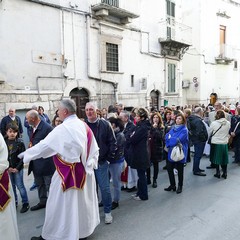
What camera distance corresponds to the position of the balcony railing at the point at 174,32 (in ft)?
50.9

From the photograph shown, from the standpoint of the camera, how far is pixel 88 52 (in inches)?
460

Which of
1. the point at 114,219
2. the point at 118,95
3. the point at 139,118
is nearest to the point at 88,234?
the point at 114,219

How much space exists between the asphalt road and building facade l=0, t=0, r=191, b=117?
537 centimetres

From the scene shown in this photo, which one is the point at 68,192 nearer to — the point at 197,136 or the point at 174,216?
the point at 174,216

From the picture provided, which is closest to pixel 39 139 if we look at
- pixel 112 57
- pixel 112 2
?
pixel 112 57

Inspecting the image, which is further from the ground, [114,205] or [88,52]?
[88,52]

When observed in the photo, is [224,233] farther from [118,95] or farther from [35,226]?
[118,95]

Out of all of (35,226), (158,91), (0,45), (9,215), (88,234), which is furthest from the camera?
(158,91)

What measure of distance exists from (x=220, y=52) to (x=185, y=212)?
19.7 m

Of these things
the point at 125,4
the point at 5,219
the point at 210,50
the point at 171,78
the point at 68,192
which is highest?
the point at 125,4

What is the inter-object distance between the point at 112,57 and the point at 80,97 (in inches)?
103

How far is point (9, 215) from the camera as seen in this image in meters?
3.20

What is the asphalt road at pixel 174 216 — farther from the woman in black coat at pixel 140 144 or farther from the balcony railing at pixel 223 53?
the balcony railing at pixel 223 53

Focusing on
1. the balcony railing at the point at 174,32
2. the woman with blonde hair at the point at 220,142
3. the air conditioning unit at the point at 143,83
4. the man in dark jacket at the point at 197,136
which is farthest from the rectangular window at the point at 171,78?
the woman with blonde hair at the point at 220,142
